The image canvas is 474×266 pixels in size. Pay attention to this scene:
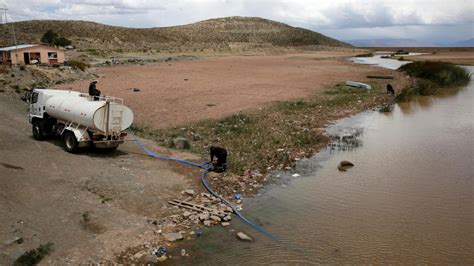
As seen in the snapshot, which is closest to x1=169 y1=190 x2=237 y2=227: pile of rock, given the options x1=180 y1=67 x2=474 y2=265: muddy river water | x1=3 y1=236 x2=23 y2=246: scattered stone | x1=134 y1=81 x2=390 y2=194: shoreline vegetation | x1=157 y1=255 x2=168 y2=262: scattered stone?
x1=180 y1=67 x2=474 y2=265: muddy river water

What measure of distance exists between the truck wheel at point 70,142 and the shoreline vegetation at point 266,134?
3.80m

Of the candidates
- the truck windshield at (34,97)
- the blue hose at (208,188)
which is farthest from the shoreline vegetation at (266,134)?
the truck windshield at (34,97)

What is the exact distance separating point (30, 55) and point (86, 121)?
35.0m

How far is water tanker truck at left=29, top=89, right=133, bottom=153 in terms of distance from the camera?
1352 cm

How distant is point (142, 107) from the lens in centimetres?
2552

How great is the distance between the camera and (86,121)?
44.3 feet

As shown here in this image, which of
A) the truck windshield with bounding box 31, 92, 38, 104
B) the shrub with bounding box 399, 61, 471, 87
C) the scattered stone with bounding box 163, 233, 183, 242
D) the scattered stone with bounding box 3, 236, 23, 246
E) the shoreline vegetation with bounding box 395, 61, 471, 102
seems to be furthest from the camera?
the shrub with bounding box 399, 61, 471, 87

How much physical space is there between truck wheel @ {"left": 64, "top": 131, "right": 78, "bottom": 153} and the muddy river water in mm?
6612

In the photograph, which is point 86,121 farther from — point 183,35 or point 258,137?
point 183,35

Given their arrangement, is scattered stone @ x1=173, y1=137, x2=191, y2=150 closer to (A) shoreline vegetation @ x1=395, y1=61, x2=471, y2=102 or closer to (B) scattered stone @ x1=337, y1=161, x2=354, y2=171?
(B) scattered stone @ x1=337, y1=161, x2=354, y2=171

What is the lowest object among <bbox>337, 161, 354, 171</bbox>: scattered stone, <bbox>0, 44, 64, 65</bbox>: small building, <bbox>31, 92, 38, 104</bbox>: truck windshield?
<bbox>337, 161, 354, 171</bbox>: scattered stone

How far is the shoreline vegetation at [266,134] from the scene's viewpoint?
1461 centimetres

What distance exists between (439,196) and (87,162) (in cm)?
1129

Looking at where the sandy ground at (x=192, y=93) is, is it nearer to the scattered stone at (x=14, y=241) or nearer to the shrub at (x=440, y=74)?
the shrub at (x=440, y=74)
